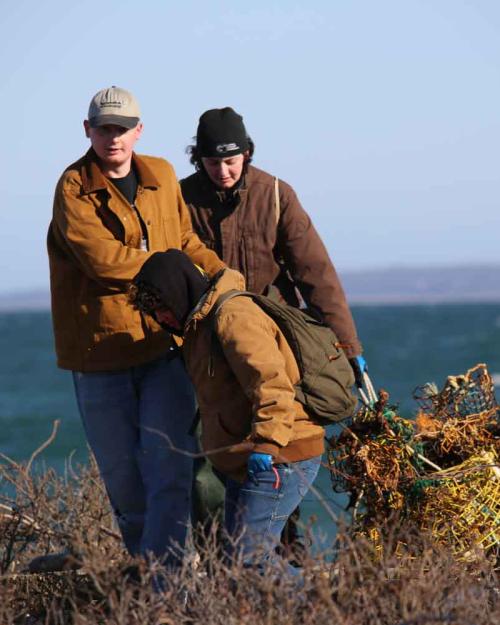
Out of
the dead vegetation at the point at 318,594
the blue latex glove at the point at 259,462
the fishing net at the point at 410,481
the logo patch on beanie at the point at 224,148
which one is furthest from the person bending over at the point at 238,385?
the logo patch on beanie at the point at 224,148

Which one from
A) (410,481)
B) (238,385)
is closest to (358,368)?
(410,481)

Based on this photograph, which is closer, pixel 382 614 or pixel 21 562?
pixel 382 614

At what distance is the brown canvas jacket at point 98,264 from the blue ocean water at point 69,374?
359 inches

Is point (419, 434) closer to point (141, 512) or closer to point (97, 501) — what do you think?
point (141, 512)

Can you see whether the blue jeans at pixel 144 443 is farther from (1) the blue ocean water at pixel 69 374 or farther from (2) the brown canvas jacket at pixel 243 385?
(1) the blue ocean water at pixel 69 374

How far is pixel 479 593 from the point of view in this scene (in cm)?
482

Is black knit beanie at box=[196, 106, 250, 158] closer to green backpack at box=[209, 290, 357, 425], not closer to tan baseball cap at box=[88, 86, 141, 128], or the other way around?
tan baseball cap at box=[88, 86, 141, 128]

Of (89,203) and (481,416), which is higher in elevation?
(89,203)

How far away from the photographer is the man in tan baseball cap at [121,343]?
5.64 metres

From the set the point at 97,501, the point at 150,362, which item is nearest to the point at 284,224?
the point at 150,362

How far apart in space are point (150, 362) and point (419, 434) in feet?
3.78

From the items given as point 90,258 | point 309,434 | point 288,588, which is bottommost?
point 288,588

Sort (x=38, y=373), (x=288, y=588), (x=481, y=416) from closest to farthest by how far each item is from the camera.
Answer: (x=288, y=588) → (x=481, y=416) → (x=38, y=373)

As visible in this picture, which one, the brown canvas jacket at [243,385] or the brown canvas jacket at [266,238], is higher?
the brown canvas jacket at [266,238]
